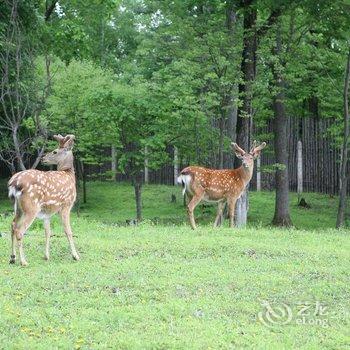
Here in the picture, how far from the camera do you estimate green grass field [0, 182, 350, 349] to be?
603cm

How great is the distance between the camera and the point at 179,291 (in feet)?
24.8

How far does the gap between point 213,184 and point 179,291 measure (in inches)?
220

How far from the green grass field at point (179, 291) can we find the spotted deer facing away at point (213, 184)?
846 millimetres

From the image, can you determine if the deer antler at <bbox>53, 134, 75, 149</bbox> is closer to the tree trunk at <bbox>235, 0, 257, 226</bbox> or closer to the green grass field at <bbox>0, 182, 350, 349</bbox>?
the green grass field at <bbox>0, 182, 350, 349</bbox>

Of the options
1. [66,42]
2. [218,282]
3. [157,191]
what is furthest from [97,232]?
[157,191]

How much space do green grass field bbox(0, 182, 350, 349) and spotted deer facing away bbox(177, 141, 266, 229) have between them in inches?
33.3

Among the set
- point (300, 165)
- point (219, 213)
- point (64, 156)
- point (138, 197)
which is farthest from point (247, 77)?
point (300, 165)

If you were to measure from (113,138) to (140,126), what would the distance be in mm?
790

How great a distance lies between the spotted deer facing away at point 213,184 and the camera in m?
12.9

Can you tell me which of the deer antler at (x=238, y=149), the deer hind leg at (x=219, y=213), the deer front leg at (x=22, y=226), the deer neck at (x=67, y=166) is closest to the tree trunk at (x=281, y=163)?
the deer antler at (x=238, y=149)

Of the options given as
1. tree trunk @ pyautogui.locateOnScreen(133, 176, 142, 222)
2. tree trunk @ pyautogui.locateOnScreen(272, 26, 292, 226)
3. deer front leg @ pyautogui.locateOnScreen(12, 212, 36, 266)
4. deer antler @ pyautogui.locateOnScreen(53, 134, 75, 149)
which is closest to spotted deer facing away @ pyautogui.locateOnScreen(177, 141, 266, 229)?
deer antler @ pyautogui.locateOnScreen(53, 134, 75, 149)

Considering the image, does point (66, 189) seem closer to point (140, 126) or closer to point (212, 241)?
point (212, 241)

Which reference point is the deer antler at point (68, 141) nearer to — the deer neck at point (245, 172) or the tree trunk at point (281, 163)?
the deer neck at point (245, 172)

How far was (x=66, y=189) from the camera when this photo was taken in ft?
30.8
